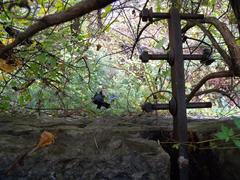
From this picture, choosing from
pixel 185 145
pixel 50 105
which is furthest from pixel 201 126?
pixel 50 105

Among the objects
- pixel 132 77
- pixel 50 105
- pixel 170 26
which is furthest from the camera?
pixel 132 77

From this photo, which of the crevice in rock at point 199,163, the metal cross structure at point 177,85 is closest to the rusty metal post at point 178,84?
the metal cross structure at point 177,85

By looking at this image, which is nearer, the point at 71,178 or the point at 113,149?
the point at 71,178

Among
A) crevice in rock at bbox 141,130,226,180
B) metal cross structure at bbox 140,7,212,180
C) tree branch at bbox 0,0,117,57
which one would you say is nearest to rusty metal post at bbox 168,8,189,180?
metal cross structure at bbox 140,7,212,180

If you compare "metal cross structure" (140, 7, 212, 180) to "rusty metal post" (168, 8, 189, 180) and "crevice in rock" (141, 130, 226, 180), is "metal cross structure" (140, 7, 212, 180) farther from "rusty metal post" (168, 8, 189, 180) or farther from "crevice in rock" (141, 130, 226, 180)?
"crevice in rock" (141, 130, 226, 180)

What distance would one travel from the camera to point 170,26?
139 cm

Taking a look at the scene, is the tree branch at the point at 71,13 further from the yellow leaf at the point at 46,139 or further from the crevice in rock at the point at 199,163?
the crevice in rock at the point at 199,163

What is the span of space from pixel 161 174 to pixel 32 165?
42 cm

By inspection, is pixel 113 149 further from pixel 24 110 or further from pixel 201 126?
pixel 24 110

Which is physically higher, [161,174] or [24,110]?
[24,110]

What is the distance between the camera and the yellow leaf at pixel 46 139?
1326 mm

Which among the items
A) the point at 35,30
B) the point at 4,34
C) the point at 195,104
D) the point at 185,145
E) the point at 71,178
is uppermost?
the point at 4,34

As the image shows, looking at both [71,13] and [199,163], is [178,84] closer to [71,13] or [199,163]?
[199,163]

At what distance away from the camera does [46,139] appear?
1.36m
